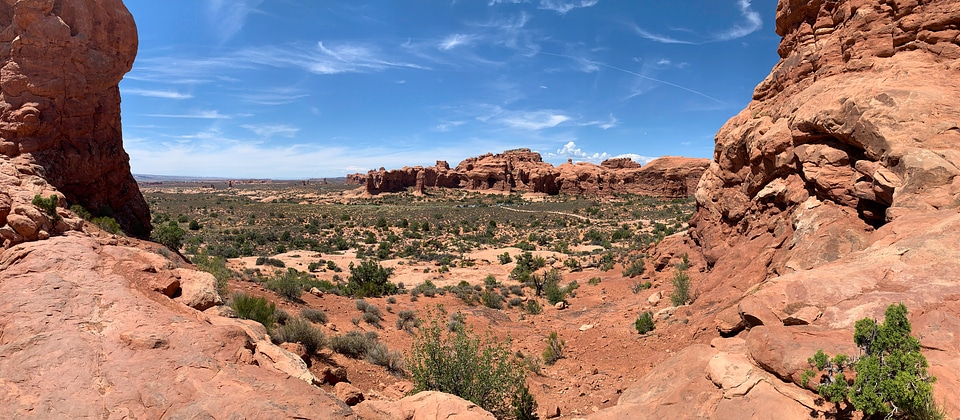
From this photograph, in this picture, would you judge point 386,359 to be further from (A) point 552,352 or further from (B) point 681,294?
(B) point 681,294

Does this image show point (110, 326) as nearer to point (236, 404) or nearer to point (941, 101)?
point (236, 404)

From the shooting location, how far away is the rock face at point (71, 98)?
12367 millimetres

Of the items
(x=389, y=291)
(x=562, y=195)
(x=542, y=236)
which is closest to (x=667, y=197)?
(x=562, y=195)

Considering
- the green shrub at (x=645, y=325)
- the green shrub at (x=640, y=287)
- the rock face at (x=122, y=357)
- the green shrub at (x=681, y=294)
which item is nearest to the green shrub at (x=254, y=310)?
the rock face at (x=122, y=357)

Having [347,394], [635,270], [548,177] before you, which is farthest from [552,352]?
[548,177]

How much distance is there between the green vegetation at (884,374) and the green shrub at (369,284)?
14229 millimetres

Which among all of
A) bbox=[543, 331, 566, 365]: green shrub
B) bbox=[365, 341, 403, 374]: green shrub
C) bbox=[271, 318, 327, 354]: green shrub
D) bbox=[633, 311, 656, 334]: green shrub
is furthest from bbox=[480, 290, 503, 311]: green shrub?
bbox=[271, 318, 327, 354]: green shrub

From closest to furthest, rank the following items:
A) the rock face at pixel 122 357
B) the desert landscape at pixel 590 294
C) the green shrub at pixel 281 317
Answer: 1. the rock face at pixel 122 357
2. the desert landscape at pixel 590 294
3. the green shrub at pixel 281 317

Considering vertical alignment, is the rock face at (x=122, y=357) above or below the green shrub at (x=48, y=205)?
below

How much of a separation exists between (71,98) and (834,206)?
69.7 ft

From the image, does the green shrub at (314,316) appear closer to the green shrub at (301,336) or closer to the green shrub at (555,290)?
the green shrub at (301,336)

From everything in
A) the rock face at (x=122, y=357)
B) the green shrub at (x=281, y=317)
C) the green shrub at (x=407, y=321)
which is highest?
the rock face at (x=122, y=357)

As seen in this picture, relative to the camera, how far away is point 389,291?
662 inches

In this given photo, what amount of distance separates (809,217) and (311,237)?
33403 millimetres
